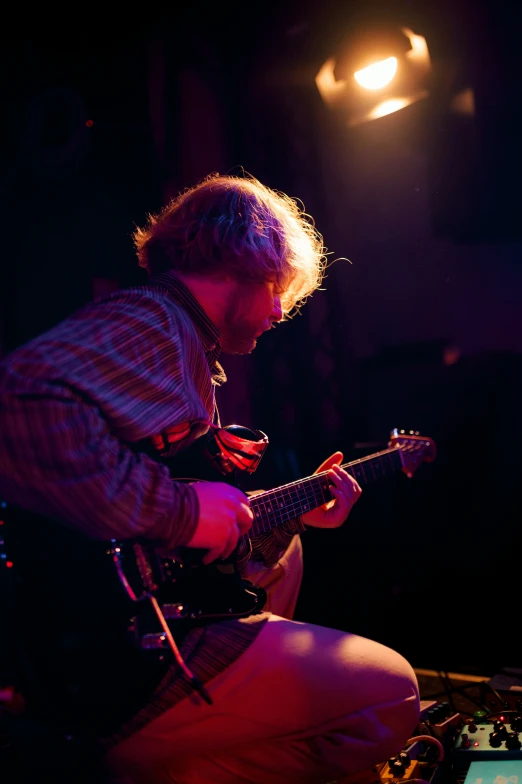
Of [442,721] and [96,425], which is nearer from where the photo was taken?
[96,425]

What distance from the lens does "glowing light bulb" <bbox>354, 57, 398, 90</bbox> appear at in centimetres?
424

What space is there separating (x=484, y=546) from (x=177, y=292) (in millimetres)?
2994

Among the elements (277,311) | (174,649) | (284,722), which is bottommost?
(284,722)

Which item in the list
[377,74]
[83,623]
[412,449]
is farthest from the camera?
[377,74]

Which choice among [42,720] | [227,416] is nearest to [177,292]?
[42,720]

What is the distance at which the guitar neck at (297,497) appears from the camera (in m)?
2.04

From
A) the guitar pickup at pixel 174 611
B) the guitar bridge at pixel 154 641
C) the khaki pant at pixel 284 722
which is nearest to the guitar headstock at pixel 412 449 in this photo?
the khaki pant at pixel 284 722

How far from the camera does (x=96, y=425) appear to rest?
55.8 inches

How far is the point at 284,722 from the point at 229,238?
138 centimetres

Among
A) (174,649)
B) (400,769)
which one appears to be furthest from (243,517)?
(400,769)

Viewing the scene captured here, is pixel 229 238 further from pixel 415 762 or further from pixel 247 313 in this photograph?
pixel 415 762

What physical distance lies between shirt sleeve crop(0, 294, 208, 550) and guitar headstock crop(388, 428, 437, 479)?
71.6 inches

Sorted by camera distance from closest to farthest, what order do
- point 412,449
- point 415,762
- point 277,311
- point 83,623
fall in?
point 83,623, point 415,762, point 277,311, point 412,449

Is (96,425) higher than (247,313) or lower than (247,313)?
lower
